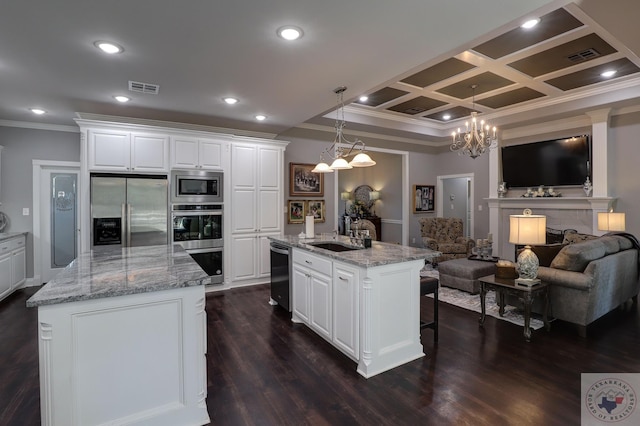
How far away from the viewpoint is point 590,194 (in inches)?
218

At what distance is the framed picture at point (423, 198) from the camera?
7969 mm

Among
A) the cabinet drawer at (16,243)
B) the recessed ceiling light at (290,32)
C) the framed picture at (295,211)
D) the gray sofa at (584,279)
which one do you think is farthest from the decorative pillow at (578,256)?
the cabinet drawer at (16,243)

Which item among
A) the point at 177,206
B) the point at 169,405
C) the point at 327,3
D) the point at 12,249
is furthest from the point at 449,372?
the point at 12,249

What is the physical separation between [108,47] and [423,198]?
701cm

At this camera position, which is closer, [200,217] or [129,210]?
[129,210]

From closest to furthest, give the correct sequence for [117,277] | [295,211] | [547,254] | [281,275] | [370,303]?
[117,277], [370,303], [547,254], [281,275], [295,211]

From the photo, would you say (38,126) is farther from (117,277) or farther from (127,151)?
Result: (117,277)

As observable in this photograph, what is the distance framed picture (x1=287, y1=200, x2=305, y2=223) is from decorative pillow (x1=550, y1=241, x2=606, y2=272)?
13.3ft

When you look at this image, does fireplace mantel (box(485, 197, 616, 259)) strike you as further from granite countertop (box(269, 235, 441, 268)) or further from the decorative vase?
granite countertop (box(269, 235, 441, 268))

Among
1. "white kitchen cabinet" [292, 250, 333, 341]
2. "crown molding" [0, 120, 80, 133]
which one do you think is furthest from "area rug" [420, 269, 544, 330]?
"crown molding" [0, 120, 80, 133]

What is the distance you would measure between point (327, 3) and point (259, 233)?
380 cm

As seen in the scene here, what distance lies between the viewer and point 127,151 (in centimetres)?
443

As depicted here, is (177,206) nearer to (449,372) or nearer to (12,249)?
(12,249)

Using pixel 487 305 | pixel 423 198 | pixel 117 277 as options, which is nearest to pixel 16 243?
pixel 117 277
